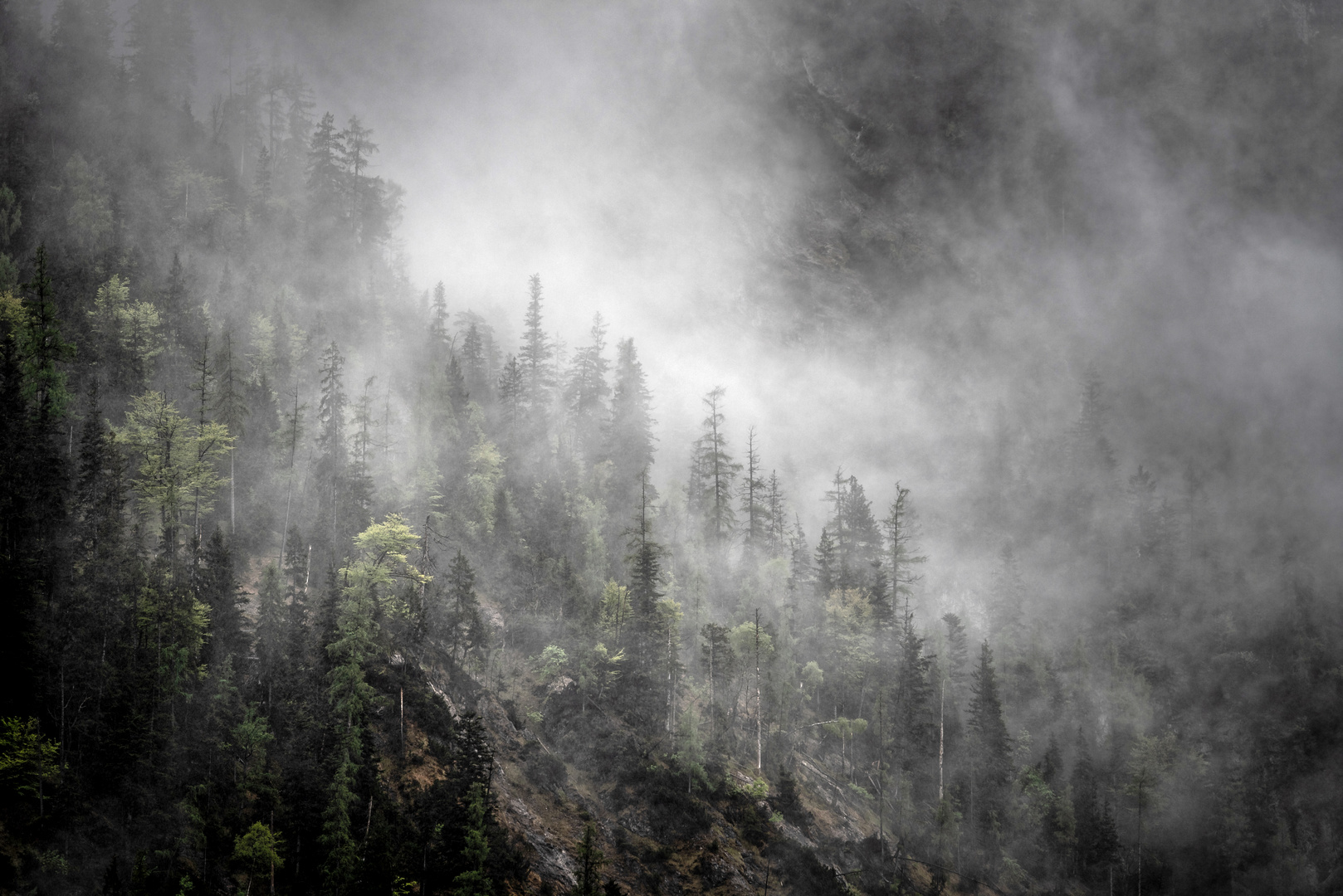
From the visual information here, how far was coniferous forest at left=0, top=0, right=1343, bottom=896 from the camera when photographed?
3528cm

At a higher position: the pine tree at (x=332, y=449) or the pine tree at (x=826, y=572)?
the pine tree at (x=332, y=449)

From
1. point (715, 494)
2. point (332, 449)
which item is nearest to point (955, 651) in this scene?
point (715, 494)

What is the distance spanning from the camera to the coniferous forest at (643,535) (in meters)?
35.3

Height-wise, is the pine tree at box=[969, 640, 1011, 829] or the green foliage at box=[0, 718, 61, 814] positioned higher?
the green foliage at box=[0, 718, 61, 814]

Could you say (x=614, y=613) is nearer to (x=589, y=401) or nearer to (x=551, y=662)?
(x=551, y=662)

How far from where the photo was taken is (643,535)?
60.6 metres

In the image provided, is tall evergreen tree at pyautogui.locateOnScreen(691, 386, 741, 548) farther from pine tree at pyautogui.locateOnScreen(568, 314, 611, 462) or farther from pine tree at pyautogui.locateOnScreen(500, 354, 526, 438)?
pine tree at pyautogui.locateOnScreen(500, 354, 526, 438)

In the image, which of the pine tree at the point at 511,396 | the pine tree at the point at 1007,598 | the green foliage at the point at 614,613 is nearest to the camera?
the green foliage at the point at 614,613

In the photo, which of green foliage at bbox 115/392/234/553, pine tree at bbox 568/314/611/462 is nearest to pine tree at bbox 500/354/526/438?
pine tree at bbox 568/314/611/462

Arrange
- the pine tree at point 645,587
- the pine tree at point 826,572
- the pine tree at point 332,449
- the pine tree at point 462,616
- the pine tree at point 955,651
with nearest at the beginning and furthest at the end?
1. the pine tree at point 462,616
2. the pine tree at point 332,449
3. the pine tree at point 645,587
4. the pine tree at point 826,572
5. the pine tree at point 955,651

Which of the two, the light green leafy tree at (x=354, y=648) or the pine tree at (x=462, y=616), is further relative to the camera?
the pine tree at (x=462, y=616)

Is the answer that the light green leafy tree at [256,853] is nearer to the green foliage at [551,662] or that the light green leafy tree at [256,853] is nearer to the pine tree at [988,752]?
the green foliage at [551,662]

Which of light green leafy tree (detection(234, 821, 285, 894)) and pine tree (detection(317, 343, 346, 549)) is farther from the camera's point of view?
pine tree (detection(317, 343, 346, 549))

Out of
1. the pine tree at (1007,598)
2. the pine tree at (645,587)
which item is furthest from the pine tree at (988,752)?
the pine tree at (645,587)
